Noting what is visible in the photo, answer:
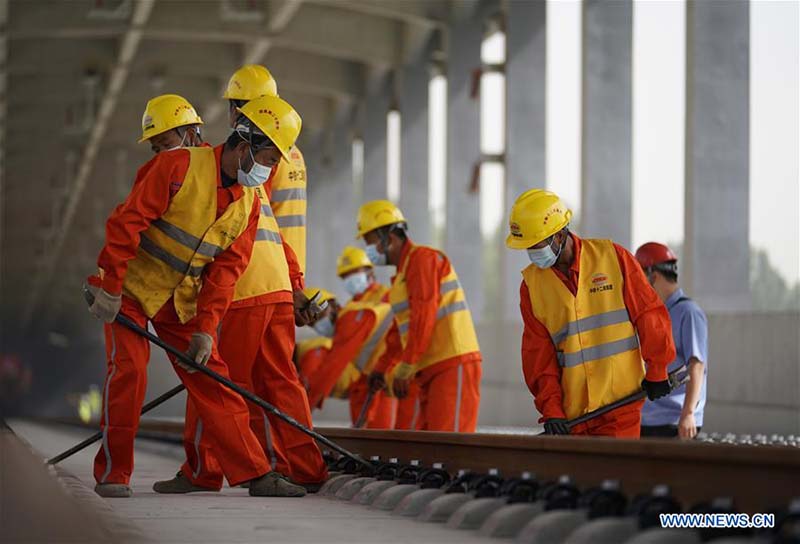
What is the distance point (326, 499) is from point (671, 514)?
270 centimetres

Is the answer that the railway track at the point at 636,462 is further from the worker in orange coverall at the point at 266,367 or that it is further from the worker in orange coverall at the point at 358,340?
the worker in orange coverall at the point at 358,340

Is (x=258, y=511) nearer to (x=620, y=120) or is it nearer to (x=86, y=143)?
(x=620, y=120)

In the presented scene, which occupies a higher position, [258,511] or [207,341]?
[207,341]

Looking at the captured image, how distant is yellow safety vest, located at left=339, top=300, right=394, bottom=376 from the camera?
12.1 metres

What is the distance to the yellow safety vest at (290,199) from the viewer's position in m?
8.78

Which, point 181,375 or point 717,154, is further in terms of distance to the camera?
point 717,154

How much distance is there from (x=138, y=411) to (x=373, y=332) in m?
5.24

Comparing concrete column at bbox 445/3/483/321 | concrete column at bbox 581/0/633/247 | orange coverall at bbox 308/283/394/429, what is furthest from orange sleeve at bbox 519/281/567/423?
concrete column at bbox 445/3/483/321

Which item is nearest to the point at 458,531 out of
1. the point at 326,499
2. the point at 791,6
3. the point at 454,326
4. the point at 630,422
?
the point at 326,499

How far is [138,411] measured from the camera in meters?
7.15

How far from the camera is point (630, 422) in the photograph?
7.46 m

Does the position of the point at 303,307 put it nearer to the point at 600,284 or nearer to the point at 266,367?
the point at 266,367

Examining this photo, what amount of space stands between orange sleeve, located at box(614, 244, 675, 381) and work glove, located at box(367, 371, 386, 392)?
15.7ft

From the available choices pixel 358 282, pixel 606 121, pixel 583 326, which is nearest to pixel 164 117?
pixel 583 326
